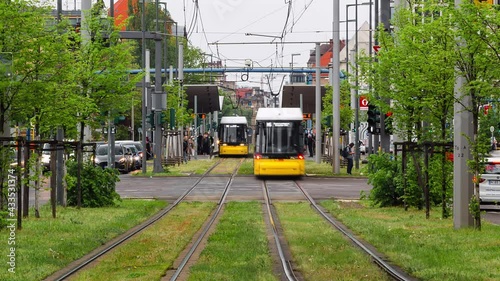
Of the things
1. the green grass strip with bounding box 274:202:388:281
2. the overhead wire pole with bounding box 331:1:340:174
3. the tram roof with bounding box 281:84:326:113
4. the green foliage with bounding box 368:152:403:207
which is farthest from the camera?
the tram roof with bounding box 281:84:326:113

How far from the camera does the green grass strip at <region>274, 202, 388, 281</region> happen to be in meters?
14.9

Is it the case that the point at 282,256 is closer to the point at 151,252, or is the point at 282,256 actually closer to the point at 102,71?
the point at 151,252

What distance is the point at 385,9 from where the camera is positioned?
33438 mm

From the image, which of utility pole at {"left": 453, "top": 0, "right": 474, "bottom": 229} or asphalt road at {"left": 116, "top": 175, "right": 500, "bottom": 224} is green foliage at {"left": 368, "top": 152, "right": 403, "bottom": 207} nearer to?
asphalt road at {"left": 116, "top": 175, "right": 500, "bottom": 224}

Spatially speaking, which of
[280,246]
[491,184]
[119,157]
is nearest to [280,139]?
[119,157]

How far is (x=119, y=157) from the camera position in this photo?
6050cm

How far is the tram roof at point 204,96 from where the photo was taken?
8732cm

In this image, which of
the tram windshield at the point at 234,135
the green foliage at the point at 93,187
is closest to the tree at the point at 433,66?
the green foliage at the point at 93,187

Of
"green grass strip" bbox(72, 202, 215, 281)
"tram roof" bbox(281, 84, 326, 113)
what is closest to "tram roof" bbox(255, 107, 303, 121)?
"green grass strip" bbox(72, 202, 215, 281)

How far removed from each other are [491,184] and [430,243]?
37.6 feet

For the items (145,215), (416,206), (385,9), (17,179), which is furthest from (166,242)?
(385,9)

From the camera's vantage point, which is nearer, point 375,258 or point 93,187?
point 375,258

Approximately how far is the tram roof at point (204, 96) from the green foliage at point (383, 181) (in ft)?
180

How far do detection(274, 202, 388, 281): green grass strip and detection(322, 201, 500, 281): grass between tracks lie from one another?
54 centimetres
